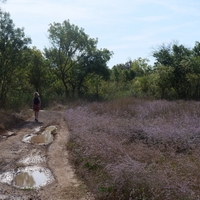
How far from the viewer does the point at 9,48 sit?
1866cm

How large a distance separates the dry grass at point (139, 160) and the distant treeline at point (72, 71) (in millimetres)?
10981

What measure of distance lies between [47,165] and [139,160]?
116 inches

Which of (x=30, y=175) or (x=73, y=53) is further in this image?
(x=73, y=53)

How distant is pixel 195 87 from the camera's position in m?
24.7

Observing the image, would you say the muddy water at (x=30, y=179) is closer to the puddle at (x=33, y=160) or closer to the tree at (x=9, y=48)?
the puddle at (x=33, y=160)

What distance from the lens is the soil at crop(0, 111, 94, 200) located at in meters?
5.86

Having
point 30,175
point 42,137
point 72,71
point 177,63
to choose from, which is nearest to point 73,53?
point 72,71

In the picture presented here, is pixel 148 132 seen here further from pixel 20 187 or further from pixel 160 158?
pixel 20 187

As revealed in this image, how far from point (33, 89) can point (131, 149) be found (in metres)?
25.4

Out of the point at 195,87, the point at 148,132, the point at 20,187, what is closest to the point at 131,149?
the point at 148,132

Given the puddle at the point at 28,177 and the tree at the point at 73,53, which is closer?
the puddle at the point at 28,177

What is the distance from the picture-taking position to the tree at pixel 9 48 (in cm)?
1845

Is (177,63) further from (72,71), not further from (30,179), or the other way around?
(30,179)

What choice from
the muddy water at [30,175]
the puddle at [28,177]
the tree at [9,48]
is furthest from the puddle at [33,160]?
the tree at [9,48]
